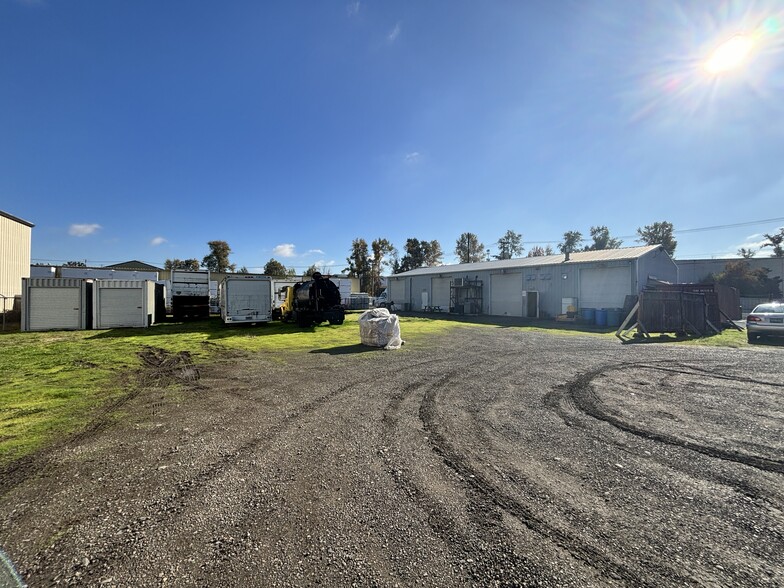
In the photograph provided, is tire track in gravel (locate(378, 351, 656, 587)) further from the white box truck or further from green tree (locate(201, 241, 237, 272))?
green tree (locate(201, 241, 237, 272))

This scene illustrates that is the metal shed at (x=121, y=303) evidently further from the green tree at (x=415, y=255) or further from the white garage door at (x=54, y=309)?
the green tree at (x=415, y=255)

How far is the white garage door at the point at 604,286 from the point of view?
21797 millimetres

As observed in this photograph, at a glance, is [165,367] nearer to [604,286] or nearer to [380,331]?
[380,331]

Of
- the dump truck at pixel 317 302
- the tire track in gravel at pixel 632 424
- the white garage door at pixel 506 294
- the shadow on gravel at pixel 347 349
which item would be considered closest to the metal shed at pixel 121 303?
the dump truck at pixel 317 302

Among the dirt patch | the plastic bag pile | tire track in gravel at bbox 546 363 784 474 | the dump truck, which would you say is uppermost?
the dump truck

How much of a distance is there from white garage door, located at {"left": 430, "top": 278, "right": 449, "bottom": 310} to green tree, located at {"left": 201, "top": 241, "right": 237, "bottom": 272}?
1899 inches

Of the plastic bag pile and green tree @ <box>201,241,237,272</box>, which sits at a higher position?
green tree @ <box>201,241,237,272</box>

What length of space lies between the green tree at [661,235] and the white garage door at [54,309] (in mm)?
92716

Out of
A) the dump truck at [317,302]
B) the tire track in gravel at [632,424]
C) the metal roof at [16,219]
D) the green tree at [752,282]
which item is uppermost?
the metal roof at [16,219]

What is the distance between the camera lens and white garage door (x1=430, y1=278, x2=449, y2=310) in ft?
110

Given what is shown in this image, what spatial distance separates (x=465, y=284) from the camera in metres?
31.1

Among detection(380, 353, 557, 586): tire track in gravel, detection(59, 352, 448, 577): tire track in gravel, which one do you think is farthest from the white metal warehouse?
detection(380, 353, 557, 586): tire track in gravel

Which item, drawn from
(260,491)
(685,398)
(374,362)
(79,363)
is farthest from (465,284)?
(260,491)

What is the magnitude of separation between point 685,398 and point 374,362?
270 inches
